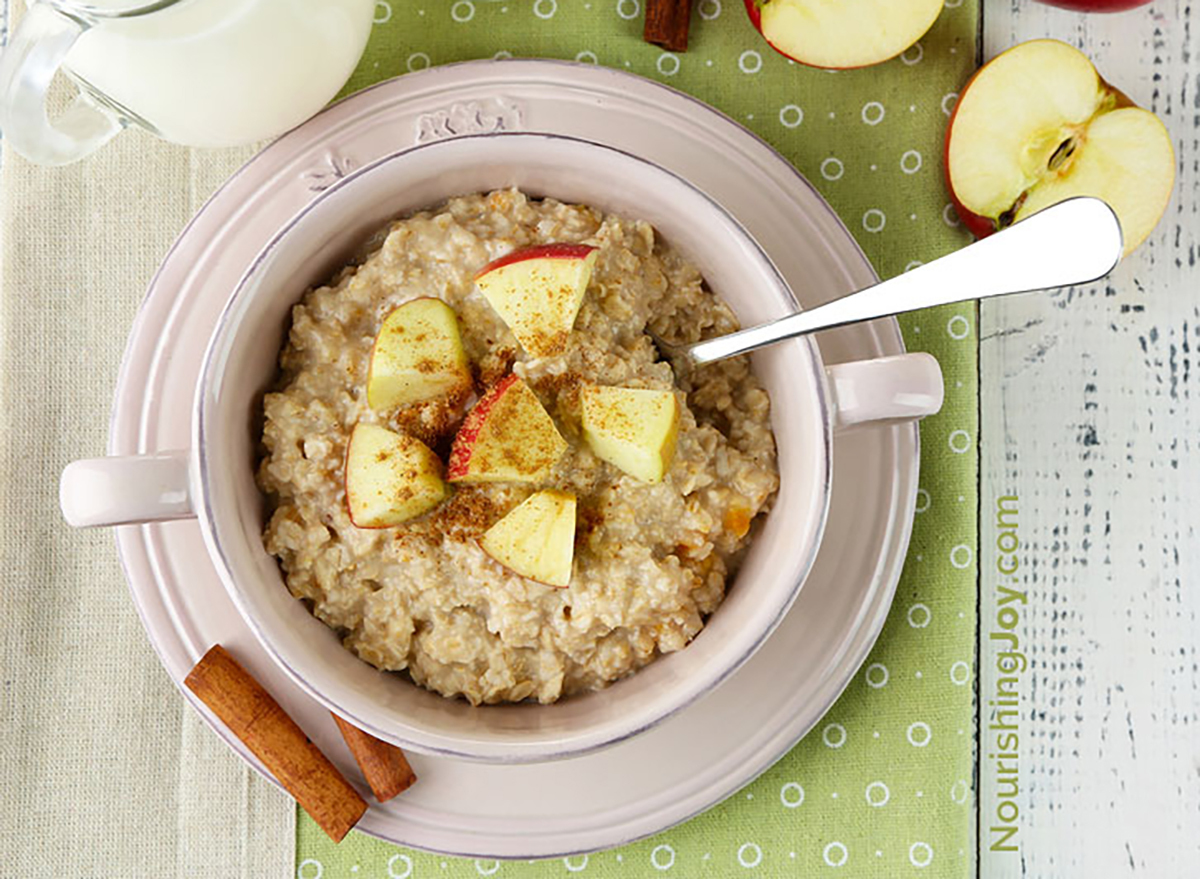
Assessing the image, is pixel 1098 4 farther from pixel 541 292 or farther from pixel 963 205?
pixel 541 292

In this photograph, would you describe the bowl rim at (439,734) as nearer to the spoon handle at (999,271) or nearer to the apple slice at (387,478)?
the spoon handle at (999,271)

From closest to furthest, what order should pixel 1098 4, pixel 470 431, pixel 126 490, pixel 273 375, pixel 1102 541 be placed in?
1. pixel 126 490
2. pixel 470 431
3. pixel 273 375
4. pixel 1098 4
5. pixel 1102 541

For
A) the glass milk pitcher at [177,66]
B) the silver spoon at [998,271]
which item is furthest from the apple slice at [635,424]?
the glass milk pitcher at [177,66]

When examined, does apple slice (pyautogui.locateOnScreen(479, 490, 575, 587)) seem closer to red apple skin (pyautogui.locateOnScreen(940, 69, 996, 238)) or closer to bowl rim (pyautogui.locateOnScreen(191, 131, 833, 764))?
bowl rim (pyautogui.locateOnScreen(191, 131, 833, 764))

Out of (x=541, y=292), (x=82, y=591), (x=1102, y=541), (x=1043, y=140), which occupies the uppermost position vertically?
(x=1043, y=140)

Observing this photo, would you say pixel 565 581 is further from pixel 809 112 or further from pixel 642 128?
pixel 809 112

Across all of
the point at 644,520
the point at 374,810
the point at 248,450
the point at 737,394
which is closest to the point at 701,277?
the point at 737,394

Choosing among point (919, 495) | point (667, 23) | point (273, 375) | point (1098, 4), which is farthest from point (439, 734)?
point (1098, 4)
